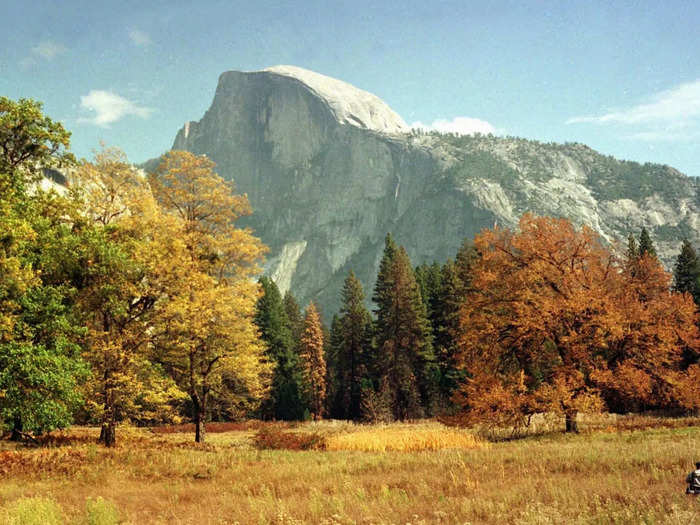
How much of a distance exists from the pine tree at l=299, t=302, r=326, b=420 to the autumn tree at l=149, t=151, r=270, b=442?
3170cm

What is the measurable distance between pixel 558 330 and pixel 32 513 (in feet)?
65.8

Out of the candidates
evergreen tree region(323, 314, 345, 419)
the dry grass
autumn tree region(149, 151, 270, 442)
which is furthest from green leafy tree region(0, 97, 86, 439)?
evergreen tree region(323, 314, 345, 419)

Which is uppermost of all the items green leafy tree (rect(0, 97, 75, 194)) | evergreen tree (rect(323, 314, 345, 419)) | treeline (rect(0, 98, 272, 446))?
green leafy tree (rect(0, 97, 75, 194))

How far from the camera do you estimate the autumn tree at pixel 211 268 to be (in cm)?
2425

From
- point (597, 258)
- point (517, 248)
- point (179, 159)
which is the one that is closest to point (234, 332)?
point (179, 159)

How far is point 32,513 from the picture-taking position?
9.30 meters

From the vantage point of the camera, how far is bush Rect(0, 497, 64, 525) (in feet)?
29.3

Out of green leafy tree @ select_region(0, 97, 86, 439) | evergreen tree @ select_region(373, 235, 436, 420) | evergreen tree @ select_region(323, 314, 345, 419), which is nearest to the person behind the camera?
green leafy tree @ select_region(0, 97, 86, 439)

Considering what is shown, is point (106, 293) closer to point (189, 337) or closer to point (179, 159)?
point (189, 337)

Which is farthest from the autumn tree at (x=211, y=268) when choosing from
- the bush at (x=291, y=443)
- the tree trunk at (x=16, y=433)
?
the tree trunk at (x=16, y=433)

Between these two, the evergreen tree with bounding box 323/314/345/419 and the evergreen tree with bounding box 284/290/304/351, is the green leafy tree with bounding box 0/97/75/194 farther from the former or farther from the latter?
the evergreen tree with bounding box 284/290/304/351

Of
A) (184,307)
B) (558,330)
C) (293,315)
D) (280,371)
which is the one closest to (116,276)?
(184,307)

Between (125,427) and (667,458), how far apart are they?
64.4 ft

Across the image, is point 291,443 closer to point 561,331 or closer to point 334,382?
point 561,331
